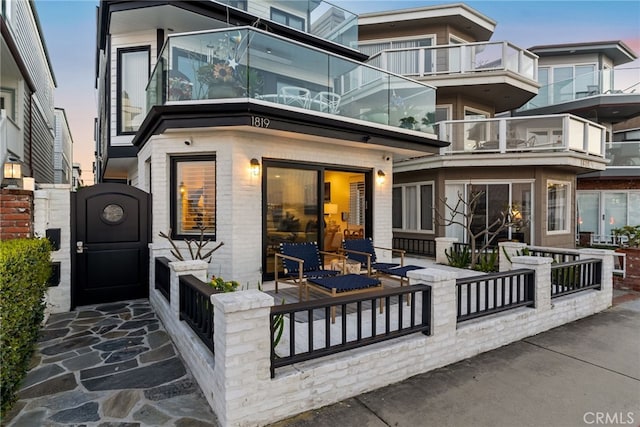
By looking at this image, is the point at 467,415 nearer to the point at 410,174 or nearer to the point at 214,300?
the point at 214,300

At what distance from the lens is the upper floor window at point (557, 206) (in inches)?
427

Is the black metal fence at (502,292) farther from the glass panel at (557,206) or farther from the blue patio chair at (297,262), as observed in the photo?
the glass panel at (557,206)

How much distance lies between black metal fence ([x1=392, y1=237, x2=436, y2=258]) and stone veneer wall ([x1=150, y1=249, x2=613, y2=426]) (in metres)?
6.54

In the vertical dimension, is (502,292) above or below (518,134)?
below

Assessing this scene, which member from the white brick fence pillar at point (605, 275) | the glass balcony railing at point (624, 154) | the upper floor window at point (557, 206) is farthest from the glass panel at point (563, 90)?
the white brick fence pillar at point (605, 275)

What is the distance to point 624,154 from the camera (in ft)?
44.7

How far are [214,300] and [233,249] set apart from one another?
130 inches

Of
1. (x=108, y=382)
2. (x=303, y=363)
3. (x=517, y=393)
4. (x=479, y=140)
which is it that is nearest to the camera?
(x=303, y=363)

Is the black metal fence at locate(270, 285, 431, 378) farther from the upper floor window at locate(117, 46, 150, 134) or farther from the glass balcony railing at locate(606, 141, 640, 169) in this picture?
the glass balcony railing at locate(606, 141, 640, 169)

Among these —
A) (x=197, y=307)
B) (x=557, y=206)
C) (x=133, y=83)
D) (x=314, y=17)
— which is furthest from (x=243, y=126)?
(x=557, y=206)

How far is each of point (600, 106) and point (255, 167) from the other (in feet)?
49.4

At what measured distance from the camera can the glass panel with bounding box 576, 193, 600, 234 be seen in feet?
48.9

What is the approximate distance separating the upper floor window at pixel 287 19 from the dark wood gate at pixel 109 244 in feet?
19.5

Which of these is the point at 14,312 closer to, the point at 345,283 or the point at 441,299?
the point at 345,283
